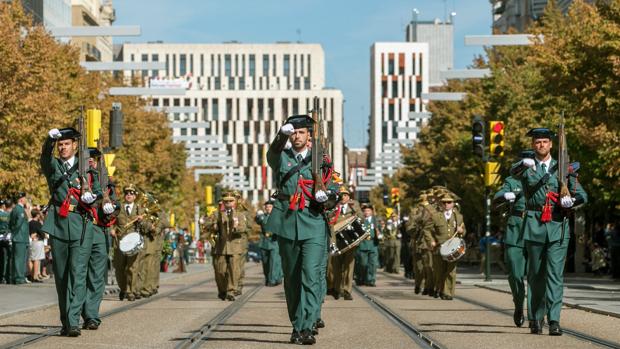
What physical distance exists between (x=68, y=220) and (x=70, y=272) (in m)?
0.52

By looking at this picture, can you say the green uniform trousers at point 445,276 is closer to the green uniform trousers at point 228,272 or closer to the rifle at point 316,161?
the green uniform trousers at point 228,272

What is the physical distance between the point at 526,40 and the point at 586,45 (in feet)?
12.2

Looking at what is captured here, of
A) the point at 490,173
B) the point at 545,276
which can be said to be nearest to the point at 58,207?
the point at 545,276

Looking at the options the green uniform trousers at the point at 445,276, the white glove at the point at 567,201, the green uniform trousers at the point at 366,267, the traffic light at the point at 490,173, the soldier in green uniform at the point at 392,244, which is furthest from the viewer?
the soldier in green uniform at the point at 392,244

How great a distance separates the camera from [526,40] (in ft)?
113

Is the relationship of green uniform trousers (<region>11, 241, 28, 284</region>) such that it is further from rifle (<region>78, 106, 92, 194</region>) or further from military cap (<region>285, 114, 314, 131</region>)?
military cap (<region>285, 114, 314, 131</region>)

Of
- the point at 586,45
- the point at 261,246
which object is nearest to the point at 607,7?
the point at 586,45

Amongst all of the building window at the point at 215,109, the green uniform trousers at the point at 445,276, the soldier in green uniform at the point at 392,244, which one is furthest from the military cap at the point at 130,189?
the building window at the point at 215,109

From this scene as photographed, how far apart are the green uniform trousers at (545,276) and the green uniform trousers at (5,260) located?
18564 mm

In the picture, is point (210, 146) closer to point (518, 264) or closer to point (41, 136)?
point (41, 136)

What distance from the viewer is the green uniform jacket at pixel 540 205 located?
49.9 ft

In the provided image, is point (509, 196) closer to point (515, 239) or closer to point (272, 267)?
point (515, 239)

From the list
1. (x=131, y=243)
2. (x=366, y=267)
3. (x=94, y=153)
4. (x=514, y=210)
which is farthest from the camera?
(x=366, y=267)

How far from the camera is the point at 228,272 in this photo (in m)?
25.3
